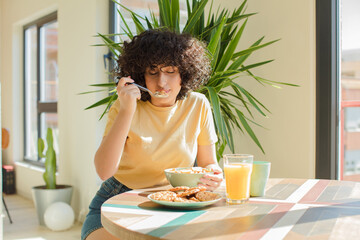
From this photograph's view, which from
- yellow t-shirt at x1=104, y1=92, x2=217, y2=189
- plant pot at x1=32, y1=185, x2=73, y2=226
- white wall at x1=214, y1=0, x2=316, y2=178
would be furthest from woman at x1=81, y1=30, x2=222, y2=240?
plant pot at x1=32, y1=185, x2=73, y2=226

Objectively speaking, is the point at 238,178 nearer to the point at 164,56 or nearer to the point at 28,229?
the point at 164,56

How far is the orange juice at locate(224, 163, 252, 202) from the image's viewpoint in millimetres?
1141

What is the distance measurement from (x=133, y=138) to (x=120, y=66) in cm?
41

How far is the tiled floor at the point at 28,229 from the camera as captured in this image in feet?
11.5

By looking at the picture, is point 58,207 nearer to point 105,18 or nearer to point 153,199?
point 105,18

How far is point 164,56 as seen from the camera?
1.63 meters

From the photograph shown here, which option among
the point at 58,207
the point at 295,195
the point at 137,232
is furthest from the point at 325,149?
the point at 58,207

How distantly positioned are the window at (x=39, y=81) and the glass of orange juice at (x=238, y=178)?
4.01 metres

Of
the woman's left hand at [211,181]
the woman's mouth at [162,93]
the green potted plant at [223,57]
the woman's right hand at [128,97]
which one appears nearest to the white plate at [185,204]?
the woman's left hand at [211,181]

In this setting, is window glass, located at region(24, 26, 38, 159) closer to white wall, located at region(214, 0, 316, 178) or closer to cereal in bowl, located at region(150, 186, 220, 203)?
white wall, located at region(214, 0, 316, 178)

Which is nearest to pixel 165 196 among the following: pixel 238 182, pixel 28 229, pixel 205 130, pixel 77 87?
pixel 238 182

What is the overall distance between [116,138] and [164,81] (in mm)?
318

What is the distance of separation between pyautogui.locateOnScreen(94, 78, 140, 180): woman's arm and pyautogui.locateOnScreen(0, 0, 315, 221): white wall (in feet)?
3.47

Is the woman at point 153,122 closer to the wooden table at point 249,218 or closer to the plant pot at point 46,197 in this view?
the wooden table at point 249,218
